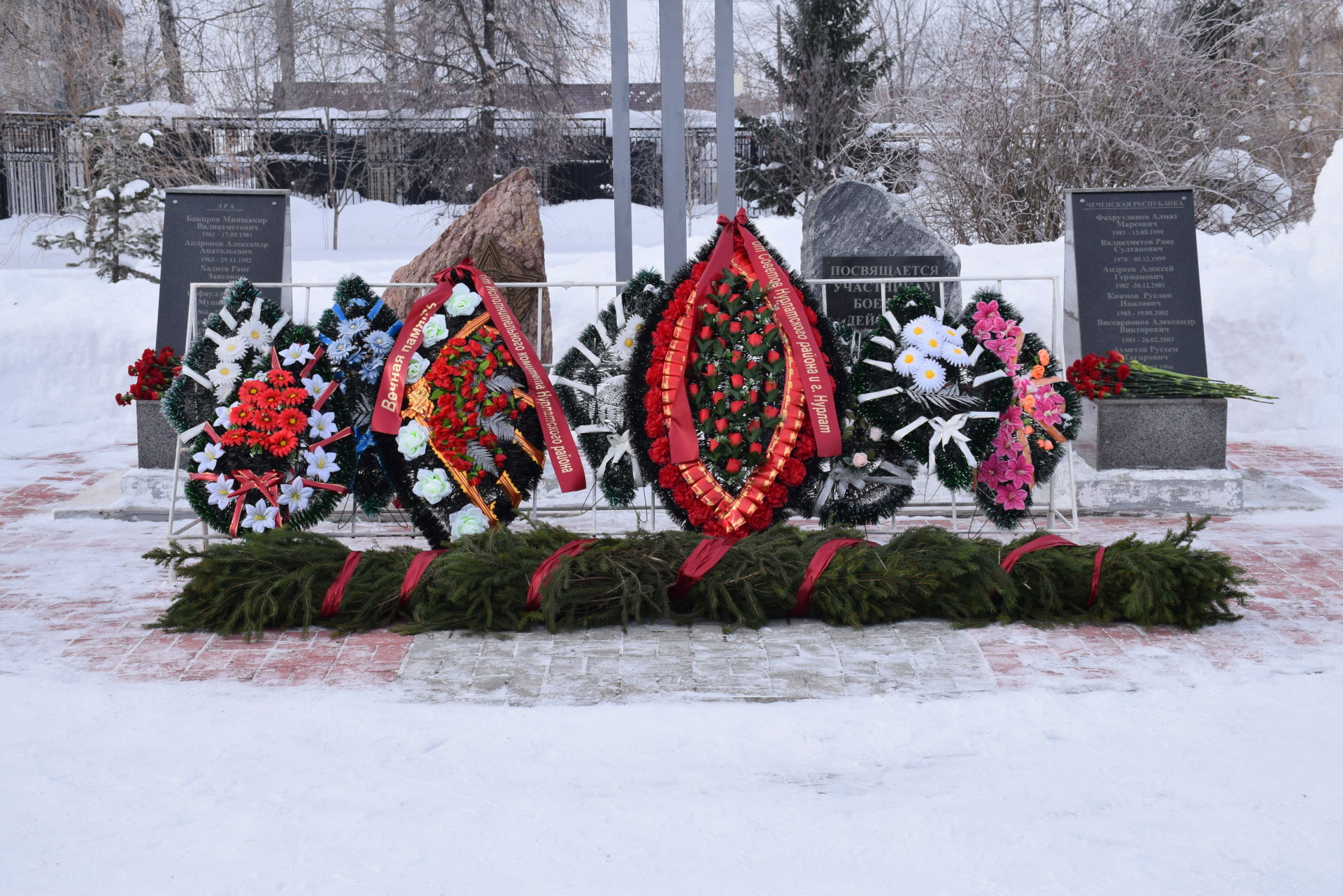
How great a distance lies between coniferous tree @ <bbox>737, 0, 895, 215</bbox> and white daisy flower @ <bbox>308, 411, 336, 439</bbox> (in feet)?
59.3

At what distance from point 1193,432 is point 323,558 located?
477cm

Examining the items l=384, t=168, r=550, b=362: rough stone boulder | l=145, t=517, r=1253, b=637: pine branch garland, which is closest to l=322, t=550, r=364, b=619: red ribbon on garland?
l=145, t=517, r=1253, b=637: pine branch garland

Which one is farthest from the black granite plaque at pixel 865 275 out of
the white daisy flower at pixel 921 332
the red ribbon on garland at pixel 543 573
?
the red ribbon on garland at pixel 543 573

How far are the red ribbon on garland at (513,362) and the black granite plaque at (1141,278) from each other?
3568mm

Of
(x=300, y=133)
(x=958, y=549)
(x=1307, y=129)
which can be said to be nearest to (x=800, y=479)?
(x=958, y=549)

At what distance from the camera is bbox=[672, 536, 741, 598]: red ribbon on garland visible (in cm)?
474

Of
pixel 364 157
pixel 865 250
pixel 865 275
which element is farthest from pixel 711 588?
pixel 364 157

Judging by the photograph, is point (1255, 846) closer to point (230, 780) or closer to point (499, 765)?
point (499, 765)

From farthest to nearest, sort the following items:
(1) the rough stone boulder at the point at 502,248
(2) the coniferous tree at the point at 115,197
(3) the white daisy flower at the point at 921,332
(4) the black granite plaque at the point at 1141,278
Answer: (2) the coniferous tree at the point at 115,197 < (1) the rough stone boulder at the point at 502,248 < (4) the black granite plaque at the point at 1141,278 < (3) the white daisy flower at the point at 921,332

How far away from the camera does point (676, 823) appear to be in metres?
3.12

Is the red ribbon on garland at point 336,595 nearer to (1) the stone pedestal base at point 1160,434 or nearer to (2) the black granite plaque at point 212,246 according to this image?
(2) the black granite plaque at point 212,246

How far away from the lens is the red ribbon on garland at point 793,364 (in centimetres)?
497

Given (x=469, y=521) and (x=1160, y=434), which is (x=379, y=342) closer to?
(x=469, y=521)

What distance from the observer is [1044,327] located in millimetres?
9703
